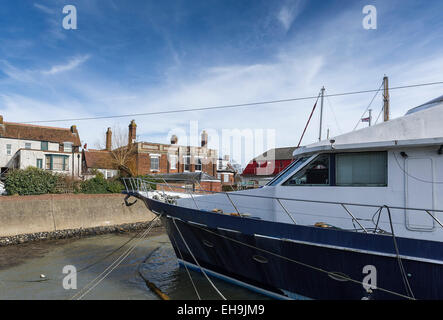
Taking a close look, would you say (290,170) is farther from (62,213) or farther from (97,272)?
(62,213)

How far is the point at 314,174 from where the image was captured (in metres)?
6.29

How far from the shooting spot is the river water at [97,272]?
7258 millimetres

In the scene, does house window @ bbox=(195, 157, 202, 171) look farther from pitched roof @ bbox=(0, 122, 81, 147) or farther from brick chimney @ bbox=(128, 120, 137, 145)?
pitched roof @ bbox=(0, 122, 81, 147)

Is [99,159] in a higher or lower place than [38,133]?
lower

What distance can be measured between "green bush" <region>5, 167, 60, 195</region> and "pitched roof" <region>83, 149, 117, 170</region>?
12802 millimetres

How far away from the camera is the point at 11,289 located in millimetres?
7691

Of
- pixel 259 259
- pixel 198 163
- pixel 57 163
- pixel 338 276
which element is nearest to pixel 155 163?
pixel 198 163

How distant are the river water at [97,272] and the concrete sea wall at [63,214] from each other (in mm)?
1409

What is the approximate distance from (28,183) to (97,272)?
376 inches

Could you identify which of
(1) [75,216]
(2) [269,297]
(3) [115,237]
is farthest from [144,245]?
(2) [269,297]

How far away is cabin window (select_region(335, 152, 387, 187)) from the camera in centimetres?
563

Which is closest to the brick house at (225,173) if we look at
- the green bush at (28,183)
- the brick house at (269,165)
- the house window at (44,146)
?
the brick house at (269,165)
